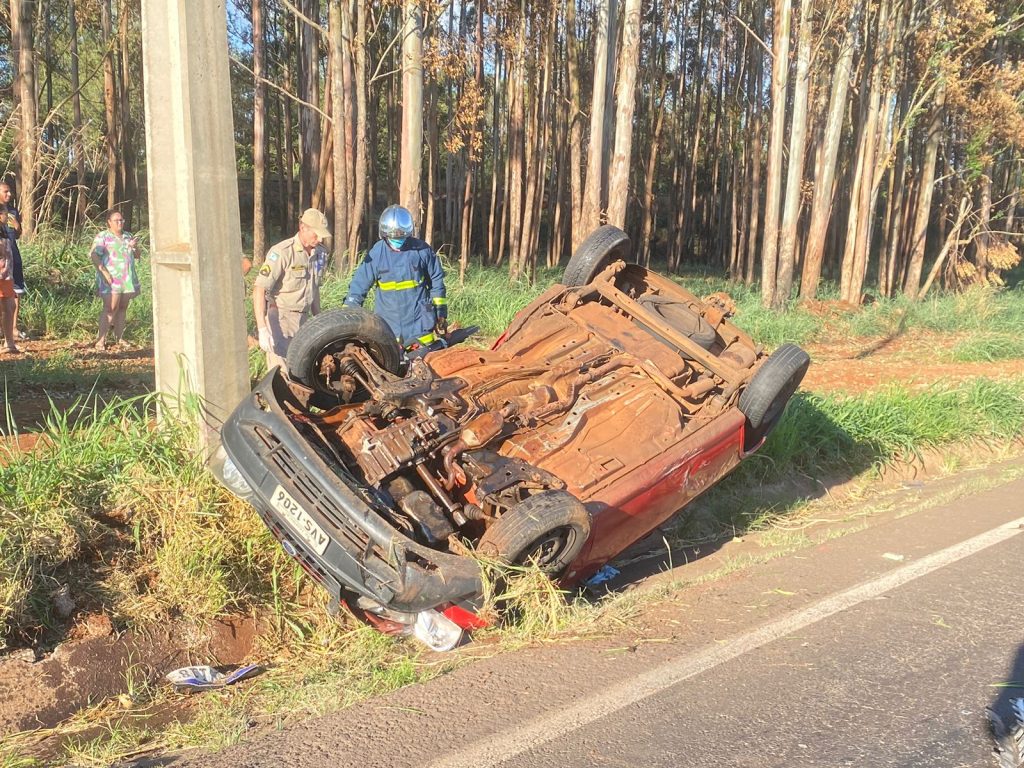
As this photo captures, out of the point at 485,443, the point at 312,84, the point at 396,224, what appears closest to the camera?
the point at 485,443

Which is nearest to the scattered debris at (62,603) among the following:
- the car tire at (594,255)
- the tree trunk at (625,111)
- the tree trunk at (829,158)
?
the car tire at (594,255)

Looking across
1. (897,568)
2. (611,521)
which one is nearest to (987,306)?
(897,568)

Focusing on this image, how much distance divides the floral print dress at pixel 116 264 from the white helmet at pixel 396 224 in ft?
14.0

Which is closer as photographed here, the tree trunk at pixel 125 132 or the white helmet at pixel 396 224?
the white helmet at pixel 396 224

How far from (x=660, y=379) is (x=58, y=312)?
311 inches

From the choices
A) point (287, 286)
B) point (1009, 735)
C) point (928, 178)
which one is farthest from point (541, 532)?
point (928, 178)

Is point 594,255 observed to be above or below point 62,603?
above

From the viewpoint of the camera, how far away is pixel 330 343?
15.6 feet

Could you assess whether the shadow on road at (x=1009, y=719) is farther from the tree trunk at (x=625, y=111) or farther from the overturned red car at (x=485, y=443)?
the tree trunk at (x=625, y=111)

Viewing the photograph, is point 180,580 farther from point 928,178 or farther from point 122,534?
point 928,178

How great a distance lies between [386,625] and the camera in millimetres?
4059

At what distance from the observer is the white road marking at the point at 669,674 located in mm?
3006

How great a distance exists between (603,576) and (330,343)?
211 centimetres

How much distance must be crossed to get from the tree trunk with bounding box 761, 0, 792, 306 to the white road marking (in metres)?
11.8
